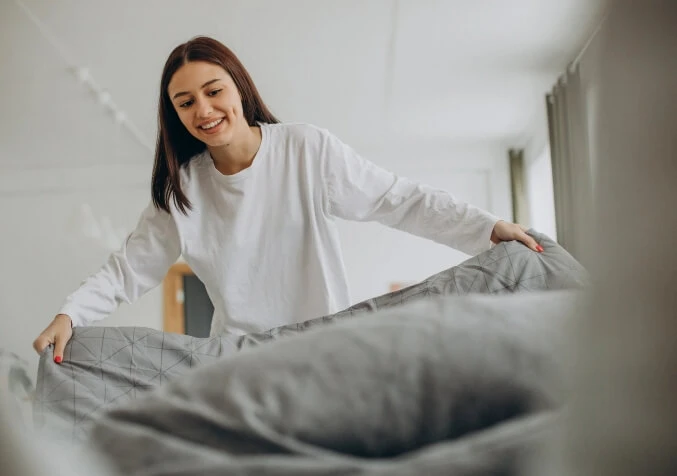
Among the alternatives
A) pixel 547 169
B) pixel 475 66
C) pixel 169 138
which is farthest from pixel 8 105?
pixel 547 169

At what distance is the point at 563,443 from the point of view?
9.9 inches

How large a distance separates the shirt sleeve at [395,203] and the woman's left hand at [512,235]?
4cm

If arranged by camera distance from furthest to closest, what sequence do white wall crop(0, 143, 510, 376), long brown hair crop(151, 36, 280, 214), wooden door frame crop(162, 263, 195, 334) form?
1. wooden door frame crop(162, 263, 195, 334)
2. white wall crop(0, 143, 510, 376)
3. long brown hair crop(151, 36, 280, 214)

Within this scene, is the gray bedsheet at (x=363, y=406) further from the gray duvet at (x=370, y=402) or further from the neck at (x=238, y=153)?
the neck at (x=238, y=153)

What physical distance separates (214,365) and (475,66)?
13.3 ft

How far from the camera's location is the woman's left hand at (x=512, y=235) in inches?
43.2

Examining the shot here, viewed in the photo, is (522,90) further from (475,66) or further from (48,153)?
(48,153)

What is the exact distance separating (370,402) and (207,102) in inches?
50.1

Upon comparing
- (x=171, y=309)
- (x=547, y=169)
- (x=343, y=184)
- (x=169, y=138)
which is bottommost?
(x=171, y=309)

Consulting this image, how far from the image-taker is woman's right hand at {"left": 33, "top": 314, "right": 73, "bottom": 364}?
102 cm

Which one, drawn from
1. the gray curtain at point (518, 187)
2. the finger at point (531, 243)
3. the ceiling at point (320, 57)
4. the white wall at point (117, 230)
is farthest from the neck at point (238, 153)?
the gray curtain at point (518, 187)

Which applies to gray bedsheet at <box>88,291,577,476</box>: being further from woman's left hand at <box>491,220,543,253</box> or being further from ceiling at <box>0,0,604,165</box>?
ceiling at <box>0,0,604,165</box>

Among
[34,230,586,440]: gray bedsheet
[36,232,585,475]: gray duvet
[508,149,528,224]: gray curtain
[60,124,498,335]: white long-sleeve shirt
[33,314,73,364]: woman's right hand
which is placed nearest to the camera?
[36,232,585,475]: gray duvet

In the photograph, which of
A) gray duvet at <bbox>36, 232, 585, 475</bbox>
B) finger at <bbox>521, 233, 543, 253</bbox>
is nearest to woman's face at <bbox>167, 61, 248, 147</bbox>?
finger at <bbox>521, 233, 543, 253</bbox>
